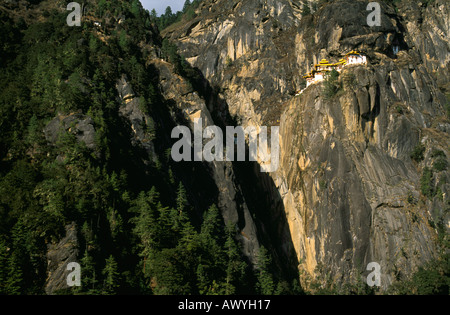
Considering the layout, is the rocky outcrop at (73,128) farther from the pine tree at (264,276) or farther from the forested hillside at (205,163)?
the pine tree at (264,276)

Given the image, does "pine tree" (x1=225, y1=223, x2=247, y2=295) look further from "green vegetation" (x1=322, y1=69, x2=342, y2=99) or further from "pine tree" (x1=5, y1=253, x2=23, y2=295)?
"green vegetation" (x1=322, y1=69, x2=342, y2=99)

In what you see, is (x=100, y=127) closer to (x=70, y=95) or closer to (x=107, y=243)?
(x=70, y=95)

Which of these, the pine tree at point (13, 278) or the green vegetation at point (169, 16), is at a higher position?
the green vegetation at point (169, 16)

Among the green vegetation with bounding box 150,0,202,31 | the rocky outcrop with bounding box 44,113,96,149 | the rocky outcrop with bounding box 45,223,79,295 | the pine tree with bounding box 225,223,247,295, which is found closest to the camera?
the rocky outcrop with bounding box 45,223,79,295

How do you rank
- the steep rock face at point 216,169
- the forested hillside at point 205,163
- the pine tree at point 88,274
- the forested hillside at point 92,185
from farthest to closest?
1. the steep rock face at point 216,169
2. the forested hillside at point 205,163
3. the forested hillside at point 92,185
4. the pine tree at point 88,274

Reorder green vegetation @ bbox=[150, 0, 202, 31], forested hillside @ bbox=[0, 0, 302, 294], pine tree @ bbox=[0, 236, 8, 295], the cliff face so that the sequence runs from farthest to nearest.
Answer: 1. green vegetation @ bbox=[150, 0, 202, 31]
2. the cliff face
3. forested hillside @ bbox=[0, 0, 302, 294]
4. pine tree @ bbox=[0, 236, 8, 295]

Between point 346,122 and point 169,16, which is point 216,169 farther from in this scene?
point 169,16

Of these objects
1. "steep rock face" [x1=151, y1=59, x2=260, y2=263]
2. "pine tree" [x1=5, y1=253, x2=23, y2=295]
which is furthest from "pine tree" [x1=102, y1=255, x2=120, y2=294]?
"steep rock face" [x1=151, y1=59, x2=260, y2=263]

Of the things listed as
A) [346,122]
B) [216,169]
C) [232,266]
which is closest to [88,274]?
[232,266]

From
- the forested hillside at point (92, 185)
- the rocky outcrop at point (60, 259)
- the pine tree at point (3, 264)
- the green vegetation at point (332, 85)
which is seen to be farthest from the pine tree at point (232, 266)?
the green vegetation at point (332, 85)

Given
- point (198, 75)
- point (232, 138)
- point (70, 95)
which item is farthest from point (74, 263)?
point (198, 75)
